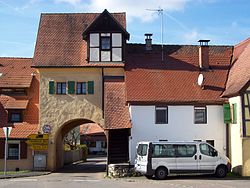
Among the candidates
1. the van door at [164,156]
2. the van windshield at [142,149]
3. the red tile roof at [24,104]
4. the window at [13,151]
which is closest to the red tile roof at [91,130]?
the red tile roof at [24,104]

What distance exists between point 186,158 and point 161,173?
1.73m

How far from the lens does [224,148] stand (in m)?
33.4

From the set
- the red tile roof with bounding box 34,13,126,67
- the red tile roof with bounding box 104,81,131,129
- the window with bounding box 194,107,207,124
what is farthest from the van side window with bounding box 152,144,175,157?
the red tile roof with bounding box 34,13,126,67

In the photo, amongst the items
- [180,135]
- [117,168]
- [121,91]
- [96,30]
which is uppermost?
[96,30]

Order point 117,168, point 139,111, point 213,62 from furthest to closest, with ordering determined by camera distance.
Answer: point 213,62 → point 139,111 → point 117,168

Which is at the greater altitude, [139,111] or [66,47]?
[66,47]

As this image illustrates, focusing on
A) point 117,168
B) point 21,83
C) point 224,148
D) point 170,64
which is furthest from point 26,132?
point 224,148

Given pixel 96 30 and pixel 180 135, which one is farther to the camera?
pixel 96 30

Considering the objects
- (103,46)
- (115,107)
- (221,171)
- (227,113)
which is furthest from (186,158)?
(103,46)

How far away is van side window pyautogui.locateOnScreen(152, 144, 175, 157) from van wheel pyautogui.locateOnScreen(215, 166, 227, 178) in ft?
9.61

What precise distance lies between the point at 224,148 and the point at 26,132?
48.3ft

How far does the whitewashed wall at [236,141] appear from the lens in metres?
30.1

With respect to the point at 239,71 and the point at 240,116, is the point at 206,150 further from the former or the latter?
the point at 239,71

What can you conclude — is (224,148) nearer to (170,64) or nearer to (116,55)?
(170,64)
